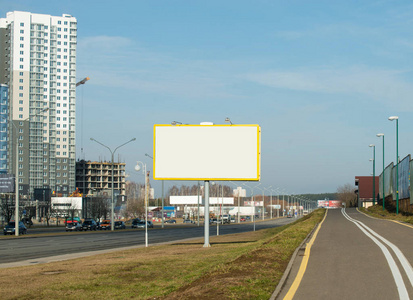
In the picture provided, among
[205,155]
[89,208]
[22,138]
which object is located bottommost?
[89,208]

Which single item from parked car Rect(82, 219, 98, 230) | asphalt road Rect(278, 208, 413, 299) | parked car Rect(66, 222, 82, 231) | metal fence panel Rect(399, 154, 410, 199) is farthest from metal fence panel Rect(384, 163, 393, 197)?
asphalt road Rect(278, 208, 413, 299)

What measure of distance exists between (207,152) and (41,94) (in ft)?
545

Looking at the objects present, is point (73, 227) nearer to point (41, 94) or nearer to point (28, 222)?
point (28, 222)

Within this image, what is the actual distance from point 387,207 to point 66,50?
487ft

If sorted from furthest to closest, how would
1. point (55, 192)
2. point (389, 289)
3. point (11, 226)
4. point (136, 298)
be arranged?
point (55, 192), point (11, 226), point (136, 298), point (389, 289)

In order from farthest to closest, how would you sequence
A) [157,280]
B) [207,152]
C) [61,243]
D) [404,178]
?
[404,178], [61,243], [207,152], [157,280]

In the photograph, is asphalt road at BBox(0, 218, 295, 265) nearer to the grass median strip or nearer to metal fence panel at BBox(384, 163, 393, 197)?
the grass median strip

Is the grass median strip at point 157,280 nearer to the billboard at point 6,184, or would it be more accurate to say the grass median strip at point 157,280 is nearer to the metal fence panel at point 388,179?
the billboard at point 6,184

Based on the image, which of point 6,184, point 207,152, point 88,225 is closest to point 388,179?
point 88,225

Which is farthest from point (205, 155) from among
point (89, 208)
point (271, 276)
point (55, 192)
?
point (55, 192)

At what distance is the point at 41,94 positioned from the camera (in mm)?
184375

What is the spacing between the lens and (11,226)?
205ft

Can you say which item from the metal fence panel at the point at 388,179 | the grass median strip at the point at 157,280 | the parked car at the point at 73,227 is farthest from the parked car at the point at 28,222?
the grass median strip at the point at 157,280

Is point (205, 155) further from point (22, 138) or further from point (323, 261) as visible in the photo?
point (22, 138)
